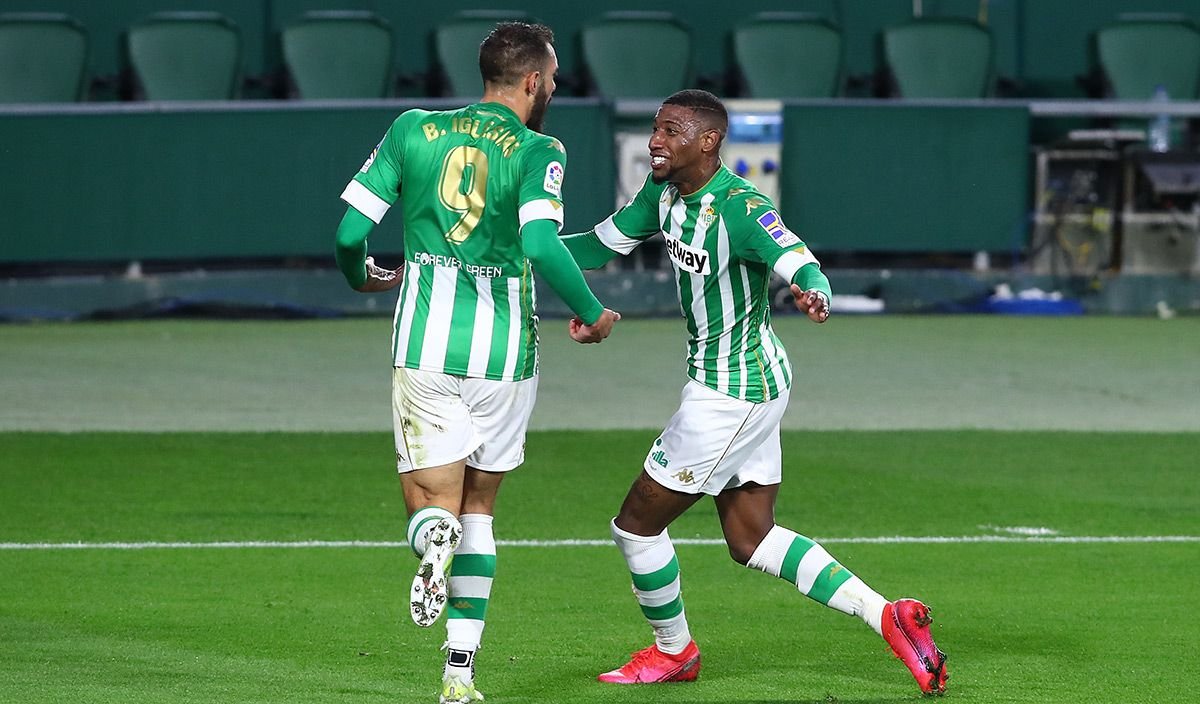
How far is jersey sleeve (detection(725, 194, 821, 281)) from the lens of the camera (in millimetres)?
5672

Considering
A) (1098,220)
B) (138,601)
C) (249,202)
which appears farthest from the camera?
(1098,220)

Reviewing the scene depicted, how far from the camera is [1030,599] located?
7391mm

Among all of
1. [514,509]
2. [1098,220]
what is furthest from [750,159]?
[514,509]

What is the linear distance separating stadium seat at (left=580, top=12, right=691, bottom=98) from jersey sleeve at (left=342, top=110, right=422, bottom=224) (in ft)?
43.4

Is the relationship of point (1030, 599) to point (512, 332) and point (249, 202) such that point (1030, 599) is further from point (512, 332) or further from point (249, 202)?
point (249, 202)

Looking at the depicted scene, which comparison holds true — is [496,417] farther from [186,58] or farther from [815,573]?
[186,58]

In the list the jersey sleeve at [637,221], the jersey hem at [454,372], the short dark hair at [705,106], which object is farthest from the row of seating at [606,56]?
the jersey hem at [454,372]

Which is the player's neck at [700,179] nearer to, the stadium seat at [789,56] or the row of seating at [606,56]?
the row of seating at [606,56]

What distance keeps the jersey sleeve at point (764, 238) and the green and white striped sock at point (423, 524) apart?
121 cm

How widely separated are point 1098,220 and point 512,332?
13.5 m

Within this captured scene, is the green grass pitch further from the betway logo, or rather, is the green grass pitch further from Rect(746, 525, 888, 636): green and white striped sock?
the betway logo

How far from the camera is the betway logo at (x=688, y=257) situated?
230 inches

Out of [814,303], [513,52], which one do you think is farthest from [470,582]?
[513,52]

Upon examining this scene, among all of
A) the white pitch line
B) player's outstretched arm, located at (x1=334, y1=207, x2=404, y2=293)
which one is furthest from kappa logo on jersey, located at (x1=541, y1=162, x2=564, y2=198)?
the white pitch line
